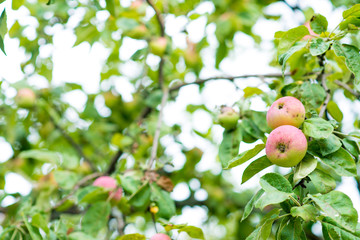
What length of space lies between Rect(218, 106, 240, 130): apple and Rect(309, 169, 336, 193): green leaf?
16.5 inches

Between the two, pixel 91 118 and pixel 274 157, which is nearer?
pixel 274 157

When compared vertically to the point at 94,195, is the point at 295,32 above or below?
above

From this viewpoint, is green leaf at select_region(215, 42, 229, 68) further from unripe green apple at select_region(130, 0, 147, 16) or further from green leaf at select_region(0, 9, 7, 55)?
green leaf at select_region(0, 9, 7, 55)

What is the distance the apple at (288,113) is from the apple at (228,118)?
0.29m

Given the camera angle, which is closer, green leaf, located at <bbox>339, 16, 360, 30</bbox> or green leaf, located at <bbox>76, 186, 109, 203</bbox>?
green leaf, located at <bbox>339, 16, 360, 30</bbox>

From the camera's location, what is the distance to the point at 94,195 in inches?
54.5

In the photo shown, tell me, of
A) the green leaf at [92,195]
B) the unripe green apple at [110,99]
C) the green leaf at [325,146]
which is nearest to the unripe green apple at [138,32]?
the unripe green apple at [110,99]

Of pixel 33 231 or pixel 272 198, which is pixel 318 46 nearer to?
pixel 272 198

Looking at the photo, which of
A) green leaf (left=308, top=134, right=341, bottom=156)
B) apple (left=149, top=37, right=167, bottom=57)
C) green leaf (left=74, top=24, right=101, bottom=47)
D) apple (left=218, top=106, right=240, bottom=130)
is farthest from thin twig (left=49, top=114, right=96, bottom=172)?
green leaf (left=308, top=134, right=341, bottom=156)

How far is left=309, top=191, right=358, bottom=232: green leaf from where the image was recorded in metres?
0.79

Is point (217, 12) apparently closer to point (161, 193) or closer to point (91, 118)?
point (91, 118)

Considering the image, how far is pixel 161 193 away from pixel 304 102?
59cm

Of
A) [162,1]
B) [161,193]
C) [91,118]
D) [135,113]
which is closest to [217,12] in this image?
[162,1]

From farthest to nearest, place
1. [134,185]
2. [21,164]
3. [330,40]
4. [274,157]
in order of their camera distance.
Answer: [21,164] → [134,185] → [330,40] → [274,157]
